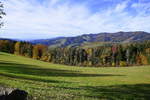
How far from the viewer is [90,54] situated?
186 metres

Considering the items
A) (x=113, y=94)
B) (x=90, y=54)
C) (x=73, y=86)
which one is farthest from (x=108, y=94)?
(x=90, y=54)

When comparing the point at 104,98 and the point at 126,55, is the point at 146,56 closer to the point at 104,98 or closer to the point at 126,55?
the point at 126,55

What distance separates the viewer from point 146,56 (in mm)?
162125

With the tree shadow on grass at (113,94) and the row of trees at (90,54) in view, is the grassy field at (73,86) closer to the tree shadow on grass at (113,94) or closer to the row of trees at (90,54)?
the tree shadow on grass at (113,94)

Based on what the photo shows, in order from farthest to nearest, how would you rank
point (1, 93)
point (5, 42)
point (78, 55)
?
point (78, 55)
point (5, 42)
point (1, 93)

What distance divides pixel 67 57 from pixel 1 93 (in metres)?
173

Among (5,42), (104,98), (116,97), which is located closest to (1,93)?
(104,98)

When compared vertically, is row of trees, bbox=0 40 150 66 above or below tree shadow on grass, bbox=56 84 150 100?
above

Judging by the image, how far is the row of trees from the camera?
530 ft

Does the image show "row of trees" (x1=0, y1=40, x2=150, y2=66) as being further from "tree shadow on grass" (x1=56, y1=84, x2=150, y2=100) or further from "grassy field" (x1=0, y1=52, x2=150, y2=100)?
"tree shadow on grass" (x1=56, y1=84, x2=150, y2=100)

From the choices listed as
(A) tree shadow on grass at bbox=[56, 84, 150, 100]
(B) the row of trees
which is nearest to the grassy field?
(A) tree shadow on grass at bbox=[56, 84, 150, 100]

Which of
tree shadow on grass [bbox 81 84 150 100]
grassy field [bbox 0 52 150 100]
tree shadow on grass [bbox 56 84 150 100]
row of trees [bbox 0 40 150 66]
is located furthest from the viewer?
row of trees [bbox 0 40 150 66]

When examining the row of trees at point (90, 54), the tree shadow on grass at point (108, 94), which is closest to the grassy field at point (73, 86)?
the tree shadow on grass at point (108, 94)

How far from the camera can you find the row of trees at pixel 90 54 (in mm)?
161500
